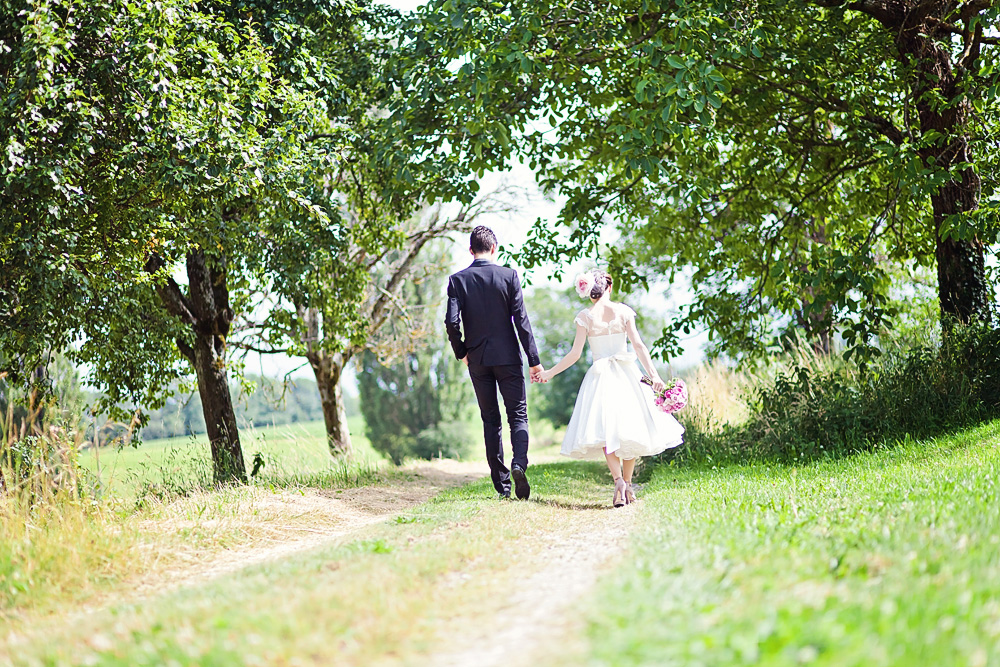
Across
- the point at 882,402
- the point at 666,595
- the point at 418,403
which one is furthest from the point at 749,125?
the point at 418,403

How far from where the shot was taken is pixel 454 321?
22.8 feet

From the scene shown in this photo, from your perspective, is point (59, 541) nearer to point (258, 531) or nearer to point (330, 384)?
point (258, 531)

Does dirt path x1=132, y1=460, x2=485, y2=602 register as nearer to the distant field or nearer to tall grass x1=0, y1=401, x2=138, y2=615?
tall grass x1=0, y1=401, x2=138, y2=615

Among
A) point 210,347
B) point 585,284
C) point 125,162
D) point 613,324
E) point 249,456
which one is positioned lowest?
point 249,456

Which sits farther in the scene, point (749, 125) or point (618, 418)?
point (749, 125)

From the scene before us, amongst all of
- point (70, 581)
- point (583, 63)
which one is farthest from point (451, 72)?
point (70, 581)

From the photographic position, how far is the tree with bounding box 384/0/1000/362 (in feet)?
27.6

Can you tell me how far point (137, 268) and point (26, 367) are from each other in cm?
186

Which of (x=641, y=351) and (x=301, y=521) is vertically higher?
(x=641, y=351)

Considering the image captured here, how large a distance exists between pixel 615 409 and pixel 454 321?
173 cm

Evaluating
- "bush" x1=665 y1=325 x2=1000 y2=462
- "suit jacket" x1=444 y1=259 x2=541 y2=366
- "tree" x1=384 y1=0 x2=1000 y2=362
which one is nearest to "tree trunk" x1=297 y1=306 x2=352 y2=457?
"tree" x1=384 y1=0 x2=1000 y2=362

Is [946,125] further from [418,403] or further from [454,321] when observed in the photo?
[418,403]

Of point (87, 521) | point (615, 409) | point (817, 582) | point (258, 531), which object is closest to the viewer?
point (817, 582)

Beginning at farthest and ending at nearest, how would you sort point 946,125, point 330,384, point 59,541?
point 330,384, point 946,125, point 59,541
